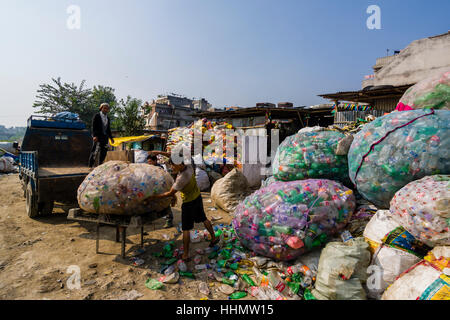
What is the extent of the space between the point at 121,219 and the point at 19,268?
1.29m

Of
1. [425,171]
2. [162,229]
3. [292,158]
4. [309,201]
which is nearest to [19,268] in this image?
[162,229]

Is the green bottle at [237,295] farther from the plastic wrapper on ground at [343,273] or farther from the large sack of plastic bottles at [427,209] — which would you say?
the large sack of plastic bottles at [427,209]

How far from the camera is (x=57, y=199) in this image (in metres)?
4.26

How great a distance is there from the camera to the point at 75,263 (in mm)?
2967

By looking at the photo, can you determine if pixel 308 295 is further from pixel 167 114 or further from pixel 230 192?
pixel 167 114

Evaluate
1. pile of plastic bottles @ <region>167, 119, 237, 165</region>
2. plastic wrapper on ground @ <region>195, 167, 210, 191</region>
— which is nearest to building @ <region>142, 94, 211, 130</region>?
pile of plastic bottles @ <region>167, 119, 237, 165</region>

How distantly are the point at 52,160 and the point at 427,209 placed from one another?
23.6 feet

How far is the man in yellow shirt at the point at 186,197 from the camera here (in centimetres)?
304

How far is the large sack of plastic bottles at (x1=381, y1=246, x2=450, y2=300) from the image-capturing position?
163 cm

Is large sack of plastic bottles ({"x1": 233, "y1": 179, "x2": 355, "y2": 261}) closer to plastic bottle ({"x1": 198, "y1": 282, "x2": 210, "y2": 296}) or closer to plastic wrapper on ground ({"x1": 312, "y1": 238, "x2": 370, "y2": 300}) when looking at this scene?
plastic wrapper on ground ({"x1": 312, "y1": 238, "x2": 370, "y2": 300})

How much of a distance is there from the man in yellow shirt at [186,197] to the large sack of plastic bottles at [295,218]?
0.72 metres

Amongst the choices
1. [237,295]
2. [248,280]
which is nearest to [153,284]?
[237,295]

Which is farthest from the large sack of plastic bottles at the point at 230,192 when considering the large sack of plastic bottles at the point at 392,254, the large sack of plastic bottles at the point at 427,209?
the large sack of plastic bottles at the point at 427,209
